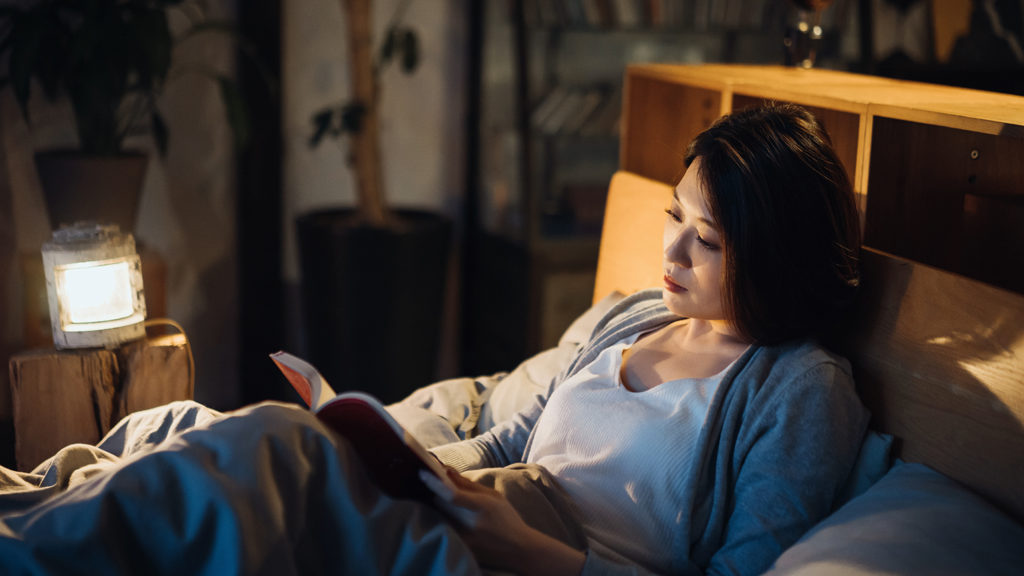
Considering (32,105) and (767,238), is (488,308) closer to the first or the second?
(32,105)

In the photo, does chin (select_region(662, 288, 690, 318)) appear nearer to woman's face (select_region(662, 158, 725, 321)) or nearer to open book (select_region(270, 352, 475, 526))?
woman's face (select_region(662, 158, 725, 321))

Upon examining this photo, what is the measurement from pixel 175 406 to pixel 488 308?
6.02 feet

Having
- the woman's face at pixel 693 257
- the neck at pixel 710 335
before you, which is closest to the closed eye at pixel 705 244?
the woman's face at pixel 693 257

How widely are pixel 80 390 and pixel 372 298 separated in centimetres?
116

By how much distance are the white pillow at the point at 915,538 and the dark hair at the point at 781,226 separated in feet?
0.83

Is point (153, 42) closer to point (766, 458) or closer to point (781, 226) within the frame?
point (781, 226)

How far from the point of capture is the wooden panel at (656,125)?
6.79 ft

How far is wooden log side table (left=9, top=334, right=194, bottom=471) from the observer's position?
5.46ft

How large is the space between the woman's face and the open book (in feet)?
1.39

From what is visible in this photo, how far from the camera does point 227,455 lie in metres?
1.03

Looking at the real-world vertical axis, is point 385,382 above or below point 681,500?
below

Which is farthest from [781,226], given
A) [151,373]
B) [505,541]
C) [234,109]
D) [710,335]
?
[234,109]

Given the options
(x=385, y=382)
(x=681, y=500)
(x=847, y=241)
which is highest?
(x=847, y=241)

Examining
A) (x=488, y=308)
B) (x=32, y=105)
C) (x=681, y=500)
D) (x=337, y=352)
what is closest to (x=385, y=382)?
(x=337, y=352)
